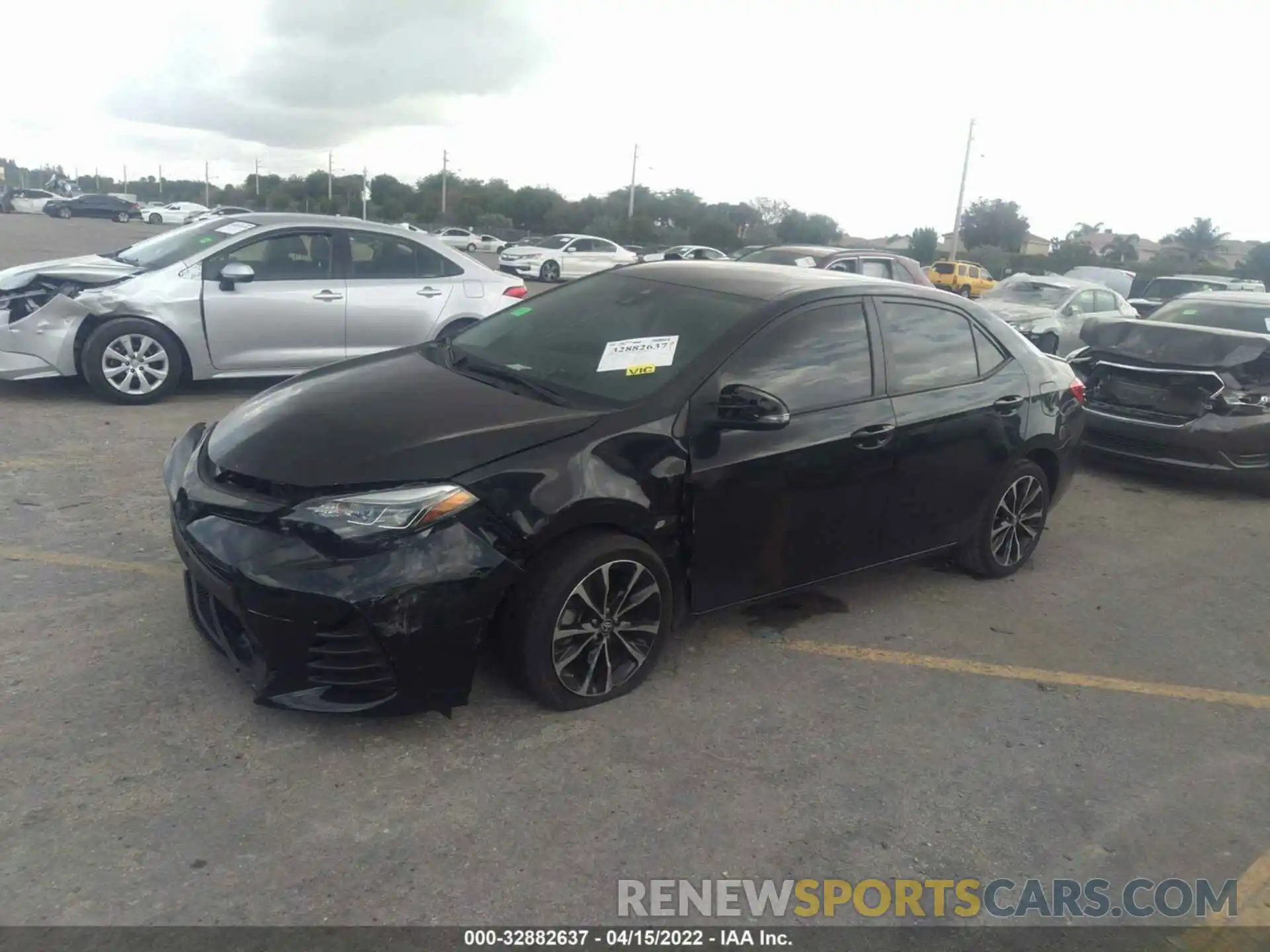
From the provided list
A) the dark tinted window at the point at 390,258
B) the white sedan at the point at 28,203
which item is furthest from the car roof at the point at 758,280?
the white sedan at the point at 28,203

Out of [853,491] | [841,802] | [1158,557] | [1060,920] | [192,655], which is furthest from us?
[1158,557]

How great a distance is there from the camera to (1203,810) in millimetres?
3379

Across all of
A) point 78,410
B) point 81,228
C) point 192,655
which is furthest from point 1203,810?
point 81,228

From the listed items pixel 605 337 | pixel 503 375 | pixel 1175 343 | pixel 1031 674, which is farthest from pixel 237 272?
pixel 1175 343

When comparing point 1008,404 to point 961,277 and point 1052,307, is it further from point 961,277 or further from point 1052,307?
point 961,277

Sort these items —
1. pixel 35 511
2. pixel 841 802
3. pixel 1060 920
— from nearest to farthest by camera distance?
pixel 1060 920 → pixel 841 802 → pixel 35 511

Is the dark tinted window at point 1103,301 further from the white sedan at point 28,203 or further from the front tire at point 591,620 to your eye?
the white sedan at point 28,203

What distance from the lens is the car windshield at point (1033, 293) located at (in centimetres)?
1563

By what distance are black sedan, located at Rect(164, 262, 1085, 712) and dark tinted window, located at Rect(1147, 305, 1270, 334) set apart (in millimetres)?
5062

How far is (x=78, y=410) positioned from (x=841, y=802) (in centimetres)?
648

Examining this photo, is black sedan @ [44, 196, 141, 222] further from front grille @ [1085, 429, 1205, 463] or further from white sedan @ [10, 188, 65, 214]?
front grille @ [1085, 429, 1205, 463]

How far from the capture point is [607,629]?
142 inches

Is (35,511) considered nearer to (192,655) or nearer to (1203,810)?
(192,655)

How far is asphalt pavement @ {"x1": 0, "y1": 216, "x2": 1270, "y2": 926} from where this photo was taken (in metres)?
2.73
